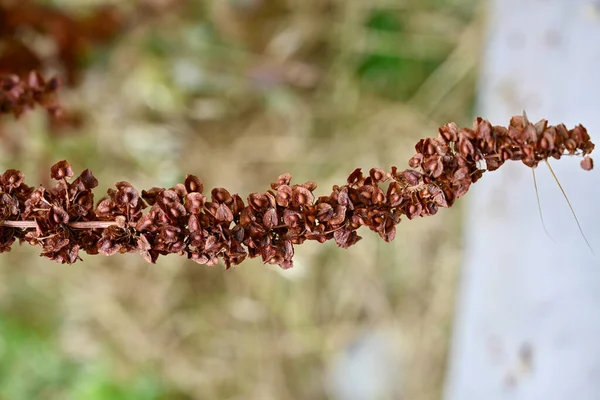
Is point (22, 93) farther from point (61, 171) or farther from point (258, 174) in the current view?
point (258, 174)

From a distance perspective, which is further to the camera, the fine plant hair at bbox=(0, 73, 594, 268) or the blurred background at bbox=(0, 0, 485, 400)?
the blurred background at bbox=(0, 0, 485, 400)

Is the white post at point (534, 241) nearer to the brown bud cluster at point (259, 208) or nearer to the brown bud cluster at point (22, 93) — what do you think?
the brown bud cluster at point (259, 208)

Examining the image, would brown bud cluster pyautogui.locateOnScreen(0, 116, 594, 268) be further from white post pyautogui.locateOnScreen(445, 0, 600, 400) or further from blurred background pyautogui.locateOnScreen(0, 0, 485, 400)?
blurred background pyautogui.locateOnScreen(0, 0, 485, 400)

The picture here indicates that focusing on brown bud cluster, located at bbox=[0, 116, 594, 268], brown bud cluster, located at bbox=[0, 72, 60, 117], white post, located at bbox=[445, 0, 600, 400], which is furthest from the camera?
white post, located at bbox=[445, 0, 600, 400]

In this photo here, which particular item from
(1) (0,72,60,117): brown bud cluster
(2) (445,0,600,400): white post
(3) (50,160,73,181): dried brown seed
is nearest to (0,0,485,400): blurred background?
(2) (445,0,600,400): white post

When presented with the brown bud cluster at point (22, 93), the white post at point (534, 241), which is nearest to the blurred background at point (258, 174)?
the white post at point (534, 241)

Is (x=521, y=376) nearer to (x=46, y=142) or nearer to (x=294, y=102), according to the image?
(x=294, y=102)

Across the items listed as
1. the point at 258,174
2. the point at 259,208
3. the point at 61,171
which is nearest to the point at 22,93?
the point at 61,171
